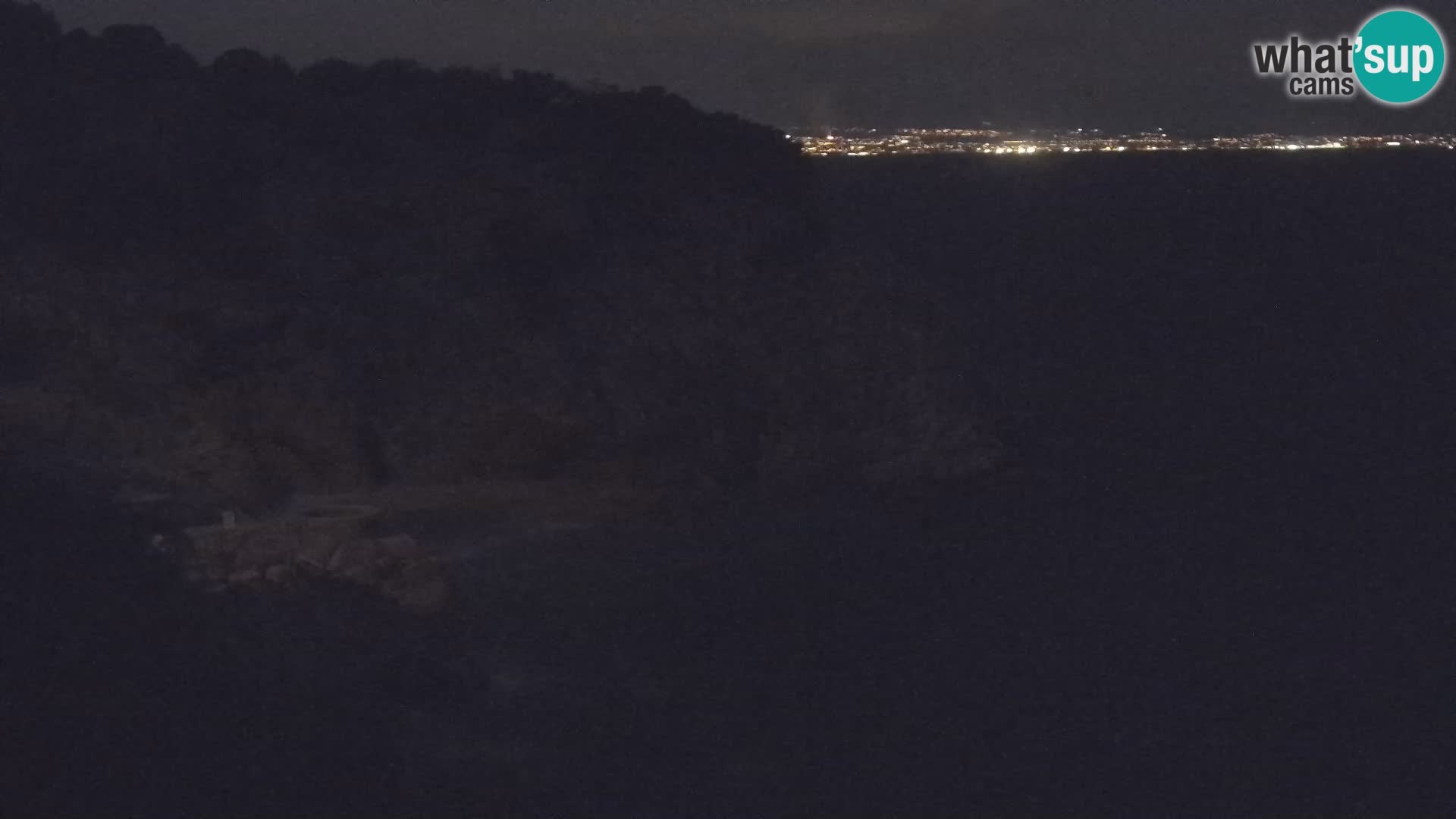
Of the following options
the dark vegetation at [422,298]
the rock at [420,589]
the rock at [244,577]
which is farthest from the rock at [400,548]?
the dark vegetation at [422,298]

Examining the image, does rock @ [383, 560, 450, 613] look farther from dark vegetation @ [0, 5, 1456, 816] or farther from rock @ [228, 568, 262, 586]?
rock @ [228, 568, 262, 586]

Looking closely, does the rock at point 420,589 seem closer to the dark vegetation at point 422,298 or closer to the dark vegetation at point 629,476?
the dark vegetation at point 629,476

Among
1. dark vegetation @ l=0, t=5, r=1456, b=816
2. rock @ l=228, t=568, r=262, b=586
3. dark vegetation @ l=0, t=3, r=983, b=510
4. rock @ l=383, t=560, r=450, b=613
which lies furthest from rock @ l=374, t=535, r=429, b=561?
dark vegetation @ l=0, t=3, r=983, b=510

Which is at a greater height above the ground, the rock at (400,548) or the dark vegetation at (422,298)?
the dark vegetation at (422,298)

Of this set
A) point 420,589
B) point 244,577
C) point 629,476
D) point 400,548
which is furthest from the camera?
point 629,476

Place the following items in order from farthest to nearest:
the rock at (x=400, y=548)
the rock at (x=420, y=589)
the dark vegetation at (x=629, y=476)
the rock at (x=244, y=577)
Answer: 1. the rock at (x=400, y=548)
2. the rock at (x=420, y=589)
3. the rock at (x=244, y=577)
4. the dark vegetation at (x=629, y=476)

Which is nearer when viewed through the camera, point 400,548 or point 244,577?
point 244,577

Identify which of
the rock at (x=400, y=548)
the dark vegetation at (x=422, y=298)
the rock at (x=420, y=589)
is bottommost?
the rock at (x=420, y=589)

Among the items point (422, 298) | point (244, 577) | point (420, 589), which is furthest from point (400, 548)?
point (422, 298)

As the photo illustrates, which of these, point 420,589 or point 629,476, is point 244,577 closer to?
point 420,589
